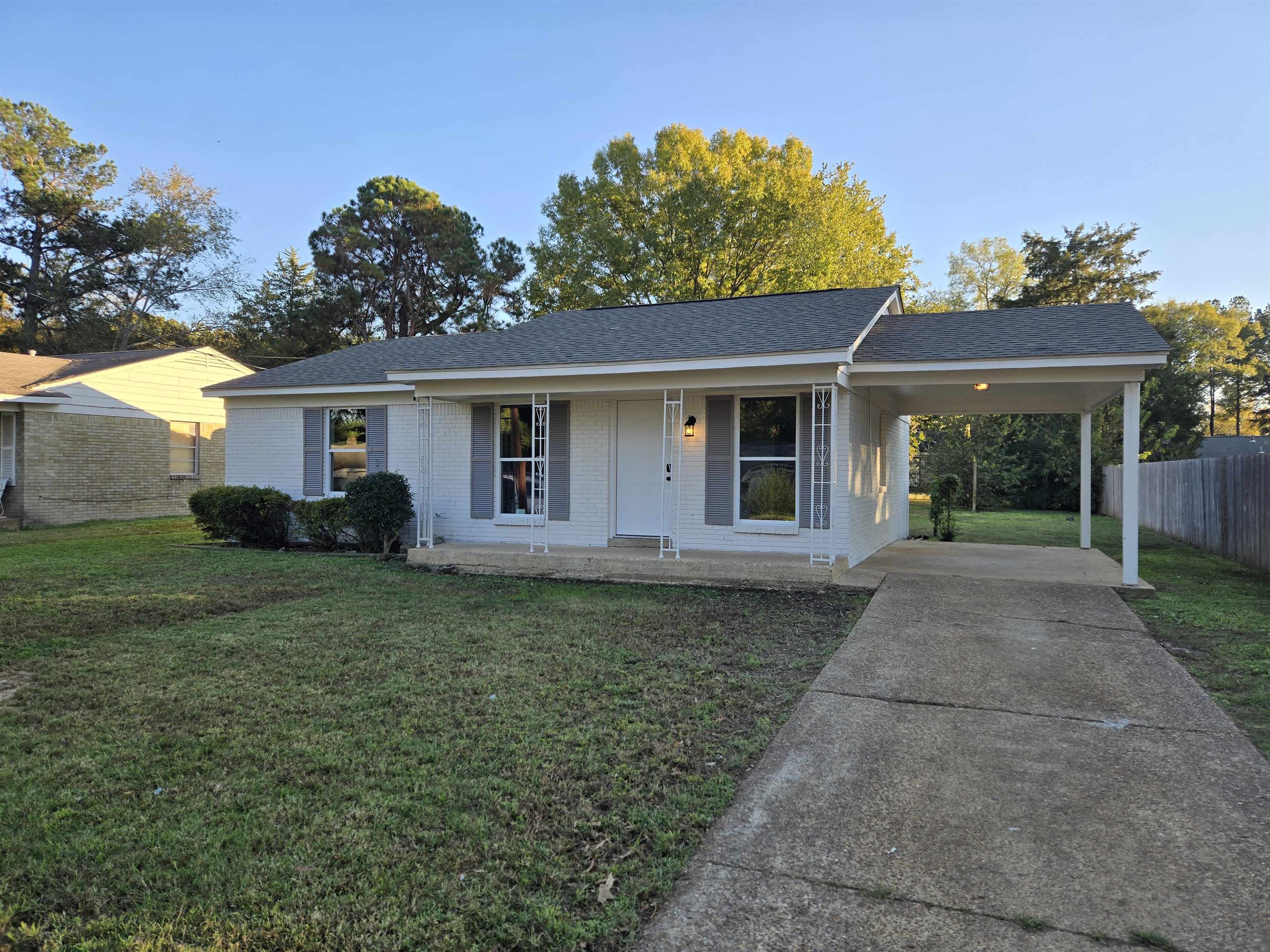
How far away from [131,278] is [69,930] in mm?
38010

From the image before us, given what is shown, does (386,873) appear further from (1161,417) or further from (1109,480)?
(1161,417)

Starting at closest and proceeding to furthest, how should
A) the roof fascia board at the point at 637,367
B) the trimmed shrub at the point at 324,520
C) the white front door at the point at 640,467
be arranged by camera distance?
the roof fascia board at the point at 637,367 < the white front door at the point at 640,467 < the trimmed shrub at the point at 324,520

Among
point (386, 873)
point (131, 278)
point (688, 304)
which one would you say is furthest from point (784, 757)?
point (131, 278)

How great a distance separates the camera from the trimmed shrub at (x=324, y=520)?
1234 centimetres

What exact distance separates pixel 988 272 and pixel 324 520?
35269mm

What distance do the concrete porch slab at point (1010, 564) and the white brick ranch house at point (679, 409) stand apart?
14.8 inches

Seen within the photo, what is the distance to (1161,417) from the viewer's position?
31.7 meters

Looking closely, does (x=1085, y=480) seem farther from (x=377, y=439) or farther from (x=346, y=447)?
(x=346, y=447)

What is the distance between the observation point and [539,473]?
11.7 meters

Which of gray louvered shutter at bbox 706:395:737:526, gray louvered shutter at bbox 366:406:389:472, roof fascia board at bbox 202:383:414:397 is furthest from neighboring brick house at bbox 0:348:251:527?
gray louvered shutter at bbox 706:395:737:526

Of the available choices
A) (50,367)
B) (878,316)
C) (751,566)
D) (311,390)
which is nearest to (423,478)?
(311,390)

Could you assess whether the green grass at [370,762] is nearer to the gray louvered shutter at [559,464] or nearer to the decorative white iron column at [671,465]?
the decorative white iron column at [671,465]

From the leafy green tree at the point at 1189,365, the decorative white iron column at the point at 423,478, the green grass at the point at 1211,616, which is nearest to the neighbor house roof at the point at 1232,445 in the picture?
the leafy green tree at the point at 1189,365

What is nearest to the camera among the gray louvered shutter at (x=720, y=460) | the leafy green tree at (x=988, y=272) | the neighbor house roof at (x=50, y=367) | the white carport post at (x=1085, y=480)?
the gray louvered shutter at (x=720, y=460)
